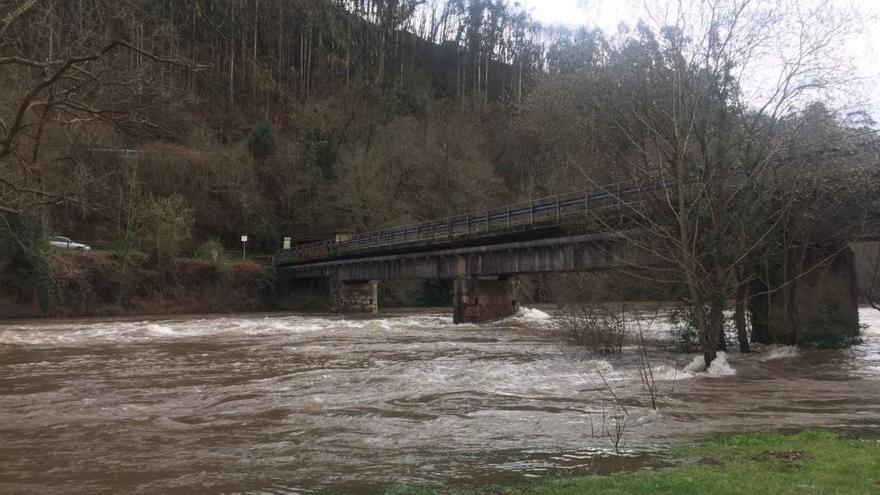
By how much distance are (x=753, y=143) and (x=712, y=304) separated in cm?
471

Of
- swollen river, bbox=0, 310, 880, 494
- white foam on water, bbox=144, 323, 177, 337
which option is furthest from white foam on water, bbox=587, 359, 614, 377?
white foam on water, bbox=144, 323, 177, 337

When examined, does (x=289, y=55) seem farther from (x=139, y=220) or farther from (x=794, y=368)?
(x=794, y=368)

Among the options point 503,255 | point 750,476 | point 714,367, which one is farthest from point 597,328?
point 503,255

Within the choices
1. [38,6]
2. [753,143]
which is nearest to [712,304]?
[753,143]

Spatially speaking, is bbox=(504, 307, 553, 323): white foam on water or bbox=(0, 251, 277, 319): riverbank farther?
bbox=(0, 251, 277, 319): riverbank

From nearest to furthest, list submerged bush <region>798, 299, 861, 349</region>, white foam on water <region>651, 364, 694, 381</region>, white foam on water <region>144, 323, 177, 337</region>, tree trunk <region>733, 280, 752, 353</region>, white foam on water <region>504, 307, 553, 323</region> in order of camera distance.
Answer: white foam on water <region>651, 364, 694, 381</region>
tree trunk <region>733, 280, 752, 353</region>
submerged bush <region>798, 299, 861, 349</region>
white foam on water <region>144, 323, 177, 337</region>
white foam on water <region>504, 307, 553, 323</region>

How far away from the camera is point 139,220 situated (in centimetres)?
5397

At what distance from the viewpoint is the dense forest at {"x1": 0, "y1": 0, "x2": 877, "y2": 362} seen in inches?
326

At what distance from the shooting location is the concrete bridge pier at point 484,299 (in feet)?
127

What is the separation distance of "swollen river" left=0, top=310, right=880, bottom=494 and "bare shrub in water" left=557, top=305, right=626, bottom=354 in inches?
31.6

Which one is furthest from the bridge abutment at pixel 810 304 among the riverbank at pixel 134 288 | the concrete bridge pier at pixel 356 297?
the riverbank at pixel 134 288

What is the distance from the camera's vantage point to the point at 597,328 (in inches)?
827

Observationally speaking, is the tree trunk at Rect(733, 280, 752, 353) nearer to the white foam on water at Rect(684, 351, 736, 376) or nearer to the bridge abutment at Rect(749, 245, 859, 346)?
the bridge abutment at Rect(749, 245, 859, 346)

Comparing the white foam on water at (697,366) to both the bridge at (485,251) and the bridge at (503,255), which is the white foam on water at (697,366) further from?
the bridge at (485,251)
